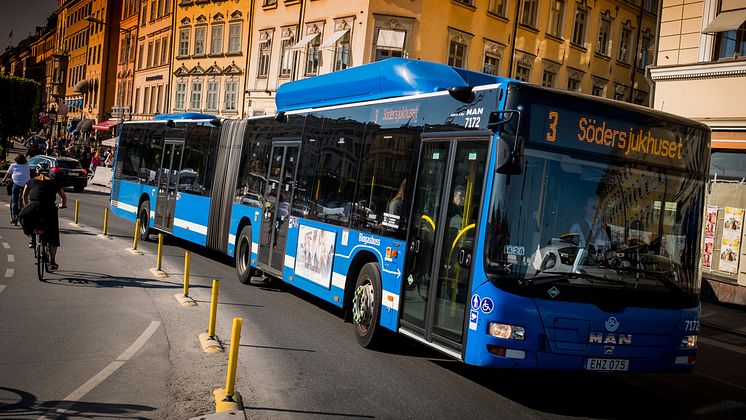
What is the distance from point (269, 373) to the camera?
7797 millimetres

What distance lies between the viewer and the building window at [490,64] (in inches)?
1368

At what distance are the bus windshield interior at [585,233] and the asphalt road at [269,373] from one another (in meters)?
1.24

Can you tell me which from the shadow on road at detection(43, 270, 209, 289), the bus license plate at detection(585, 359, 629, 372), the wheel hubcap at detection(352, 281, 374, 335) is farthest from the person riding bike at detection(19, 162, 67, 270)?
the bus license plate at detection(585, 359, 629, 372)

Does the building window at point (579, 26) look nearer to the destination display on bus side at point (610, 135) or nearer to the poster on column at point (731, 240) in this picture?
the poster on column at point (731, 240)

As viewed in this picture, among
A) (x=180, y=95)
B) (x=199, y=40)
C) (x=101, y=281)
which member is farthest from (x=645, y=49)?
(x=101, y=281)

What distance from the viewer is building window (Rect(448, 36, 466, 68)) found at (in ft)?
109

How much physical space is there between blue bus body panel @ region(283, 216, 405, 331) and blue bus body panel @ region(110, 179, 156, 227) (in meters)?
9.12

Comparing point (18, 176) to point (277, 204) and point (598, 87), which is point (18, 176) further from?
point (598, 87)

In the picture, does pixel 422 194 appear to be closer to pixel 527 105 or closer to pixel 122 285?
pixel 527 105

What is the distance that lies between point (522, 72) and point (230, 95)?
16.1 metres

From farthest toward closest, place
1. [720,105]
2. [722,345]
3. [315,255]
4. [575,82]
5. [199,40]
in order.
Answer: [199,40], [575,82], [720,105], [722,345], [315,255]

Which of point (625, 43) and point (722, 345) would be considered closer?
point (722, 345)

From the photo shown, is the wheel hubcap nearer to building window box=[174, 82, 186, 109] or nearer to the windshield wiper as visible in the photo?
the windshield wiper

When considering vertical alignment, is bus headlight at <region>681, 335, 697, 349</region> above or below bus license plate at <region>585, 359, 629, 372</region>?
above
